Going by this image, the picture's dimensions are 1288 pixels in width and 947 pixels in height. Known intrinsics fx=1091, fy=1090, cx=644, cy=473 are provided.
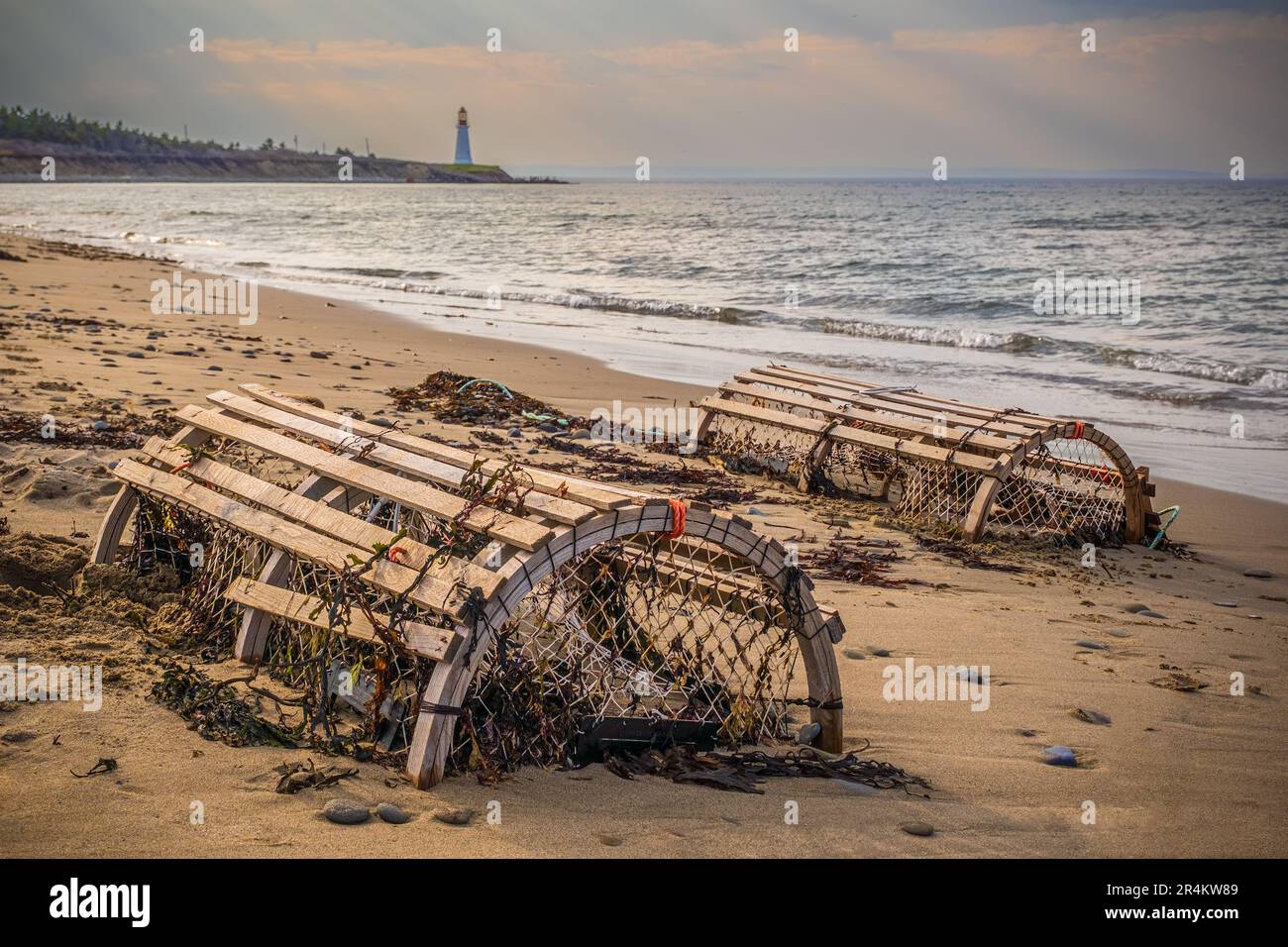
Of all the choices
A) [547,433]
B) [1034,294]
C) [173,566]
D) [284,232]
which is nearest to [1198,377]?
[1034,294]

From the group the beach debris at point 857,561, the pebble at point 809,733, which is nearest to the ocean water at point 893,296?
the beach debris at point 857,561

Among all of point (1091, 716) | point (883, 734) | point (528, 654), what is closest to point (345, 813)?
point (528, 654)

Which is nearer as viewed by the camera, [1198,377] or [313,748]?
[313,748]

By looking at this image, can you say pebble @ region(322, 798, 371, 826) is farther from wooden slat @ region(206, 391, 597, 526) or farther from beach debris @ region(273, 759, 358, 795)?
wooden slat @ region(206, 391, 597, 526)

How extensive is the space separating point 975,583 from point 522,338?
457 inches

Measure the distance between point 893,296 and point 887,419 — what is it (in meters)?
17.6

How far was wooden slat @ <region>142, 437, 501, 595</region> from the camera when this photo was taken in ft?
12.1

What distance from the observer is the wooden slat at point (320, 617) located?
11.8ft

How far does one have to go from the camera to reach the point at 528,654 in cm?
402

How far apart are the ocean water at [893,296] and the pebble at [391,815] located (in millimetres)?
7869

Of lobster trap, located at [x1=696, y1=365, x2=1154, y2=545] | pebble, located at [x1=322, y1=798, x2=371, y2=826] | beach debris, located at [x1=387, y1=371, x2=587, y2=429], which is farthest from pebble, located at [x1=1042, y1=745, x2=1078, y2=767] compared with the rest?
beach debris, located at [x1=387, y1=371, x2=587, y2=429]
